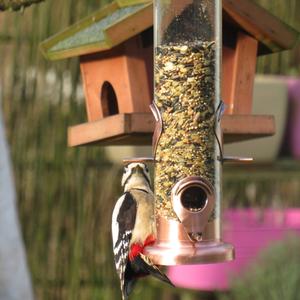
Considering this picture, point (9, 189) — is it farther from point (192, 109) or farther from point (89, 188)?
point (192, 109)

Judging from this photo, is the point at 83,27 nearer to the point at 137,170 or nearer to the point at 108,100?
the point at 108,100

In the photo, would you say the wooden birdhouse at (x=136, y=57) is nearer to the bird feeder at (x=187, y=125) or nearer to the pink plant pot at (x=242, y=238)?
the bird feeder at (x=187, y=125)

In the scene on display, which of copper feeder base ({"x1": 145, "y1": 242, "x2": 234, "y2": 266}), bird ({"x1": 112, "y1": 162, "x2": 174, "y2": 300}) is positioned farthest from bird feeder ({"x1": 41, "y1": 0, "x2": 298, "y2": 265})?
bird ({"x1": 112, "y1": 162, "x2": 174, "y2": 300})

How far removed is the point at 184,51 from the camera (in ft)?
10.4

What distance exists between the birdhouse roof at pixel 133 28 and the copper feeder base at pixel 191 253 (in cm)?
82

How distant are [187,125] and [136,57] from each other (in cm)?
66

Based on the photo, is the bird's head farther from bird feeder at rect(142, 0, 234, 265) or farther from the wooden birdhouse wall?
bird feeder at rect(142, 0, 234, 265)

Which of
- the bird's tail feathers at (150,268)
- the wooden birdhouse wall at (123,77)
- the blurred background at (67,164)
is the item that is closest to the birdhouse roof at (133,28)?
the wooden birdhouse wall at (123,77)

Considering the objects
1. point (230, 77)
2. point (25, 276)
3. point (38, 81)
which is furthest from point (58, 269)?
point (230, 77)

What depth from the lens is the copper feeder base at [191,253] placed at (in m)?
2.90

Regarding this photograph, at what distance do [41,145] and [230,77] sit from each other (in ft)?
8.31

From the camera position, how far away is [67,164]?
20.3 ft

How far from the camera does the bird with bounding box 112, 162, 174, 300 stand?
348 cm

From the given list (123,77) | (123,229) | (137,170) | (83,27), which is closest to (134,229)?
(123,229)
